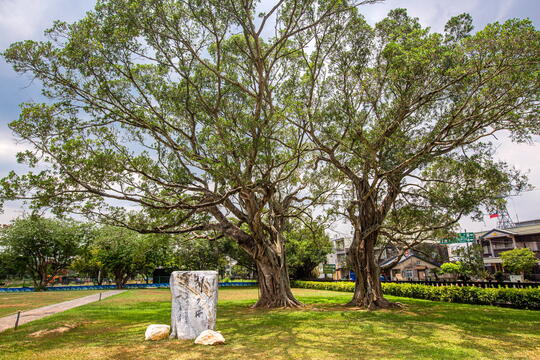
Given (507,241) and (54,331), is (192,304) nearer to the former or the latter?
(54,331)

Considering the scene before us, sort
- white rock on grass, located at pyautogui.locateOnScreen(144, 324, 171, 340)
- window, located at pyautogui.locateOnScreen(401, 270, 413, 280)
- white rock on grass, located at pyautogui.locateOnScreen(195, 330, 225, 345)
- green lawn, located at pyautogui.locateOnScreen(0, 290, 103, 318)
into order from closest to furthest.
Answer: white rock on grass, located at pyautogui.locateOnScreen(195, 330, 225, 345)
white rock on grass, located at pyautogui.locateOnScreen(144, 324, 171, 340)
green lawn, located at pyautogui.locateOnScreen(0, 290, 103, 318)
window, located at pyautogui.locateOnScreen(401, 270, 413, 280)

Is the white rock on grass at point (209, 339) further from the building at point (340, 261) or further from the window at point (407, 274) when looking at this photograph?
the window at point (407, 274)

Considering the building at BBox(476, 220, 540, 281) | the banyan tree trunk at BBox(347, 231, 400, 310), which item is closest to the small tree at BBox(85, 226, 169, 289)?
the banyan tree trunk at BBox(347, 231, 400, 310)

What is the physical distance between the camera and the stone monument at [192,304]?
7.20m

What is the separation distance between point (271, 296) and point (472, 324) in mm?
7401

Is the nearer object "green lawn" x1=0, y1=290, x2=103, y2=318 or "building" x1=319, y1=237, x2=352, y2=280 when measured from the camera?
"green lawn" x1=0, y1=290, x2=103, y2=318

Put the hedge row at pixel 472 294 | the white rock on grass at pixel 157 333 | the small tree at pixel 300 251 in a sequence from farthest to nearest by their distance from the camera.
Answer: the small tree at pixel 300 251 → the hedge row at pixel 472 294 → the white rock on grass at pixel 157 333

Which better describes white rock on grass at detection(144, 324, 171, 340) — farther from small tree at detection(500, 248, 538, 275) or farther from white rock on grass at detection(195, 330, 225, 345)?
small tree at detection(500, 248, 538, 275)

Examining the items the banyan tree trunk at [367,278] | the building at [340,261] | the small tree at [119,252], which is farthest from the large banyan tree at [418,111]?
the small tree at [119,252]

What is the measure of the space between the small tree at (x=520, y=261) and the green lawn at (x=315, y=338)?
21.0 m

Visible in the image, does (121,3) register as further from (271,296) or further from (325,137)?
(271,296)

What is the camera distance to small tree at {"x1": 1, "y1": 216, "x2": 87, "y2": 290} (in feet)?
99.3

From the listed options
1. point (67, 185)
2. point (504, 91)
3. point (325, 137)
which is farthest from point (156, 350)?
point (504, 91)

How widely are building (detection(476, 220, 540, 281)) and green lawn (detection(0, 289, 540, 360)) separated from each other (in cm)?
2740
